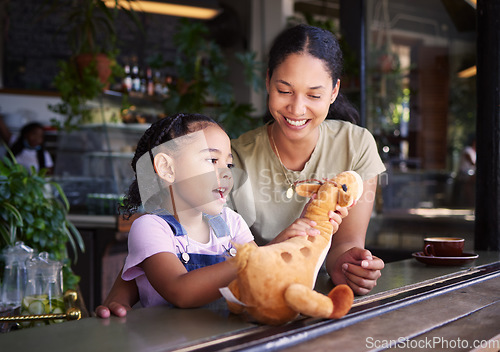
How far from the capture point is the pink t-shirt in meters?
1.11

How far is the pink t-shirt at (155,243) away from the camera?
1.11 m

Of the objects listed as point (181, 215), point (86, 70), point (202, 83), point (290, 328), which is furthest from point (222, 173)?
point (202, 83)

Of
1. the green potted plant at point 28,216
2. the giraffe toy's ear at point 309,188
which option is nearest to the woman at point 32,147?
the green potted plant at point 28,216

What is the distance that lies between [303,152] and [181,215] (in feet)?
1.55

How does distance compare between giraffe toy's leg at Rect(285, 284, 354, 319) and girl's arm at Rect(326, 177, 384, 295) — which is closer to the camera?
giraffe toy's leg at Rect(285, 284, 354, 319)

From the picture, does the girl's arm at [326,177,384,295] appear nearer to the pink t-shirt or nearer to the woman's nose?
the pink t-shirt

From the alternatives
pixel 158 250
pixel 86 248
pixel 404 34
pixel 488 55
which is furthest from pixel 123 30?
pixel 158 250

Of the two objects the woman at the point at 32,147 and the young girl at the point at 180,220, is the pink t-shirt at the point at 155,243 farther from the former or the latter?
the woman at the point at 32,147

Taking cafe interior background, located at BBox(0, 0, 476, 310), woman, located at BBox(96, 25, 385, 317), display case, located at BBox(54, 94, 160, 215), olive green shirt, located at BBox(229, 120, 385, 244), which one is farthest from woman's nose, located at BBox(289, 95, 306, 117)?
display case, located at BBox(54, 94, 160, 215)

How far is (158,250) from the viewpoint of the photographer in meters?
1.09

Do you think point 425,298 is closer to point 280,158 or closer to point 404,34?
point 280,158

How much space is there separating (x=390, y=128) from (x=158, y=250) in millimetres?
4695

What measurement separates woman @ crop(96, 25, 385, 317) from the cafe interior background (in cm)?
107

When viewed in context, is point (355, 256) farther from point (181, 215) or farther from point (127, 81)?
point (127, 81)
